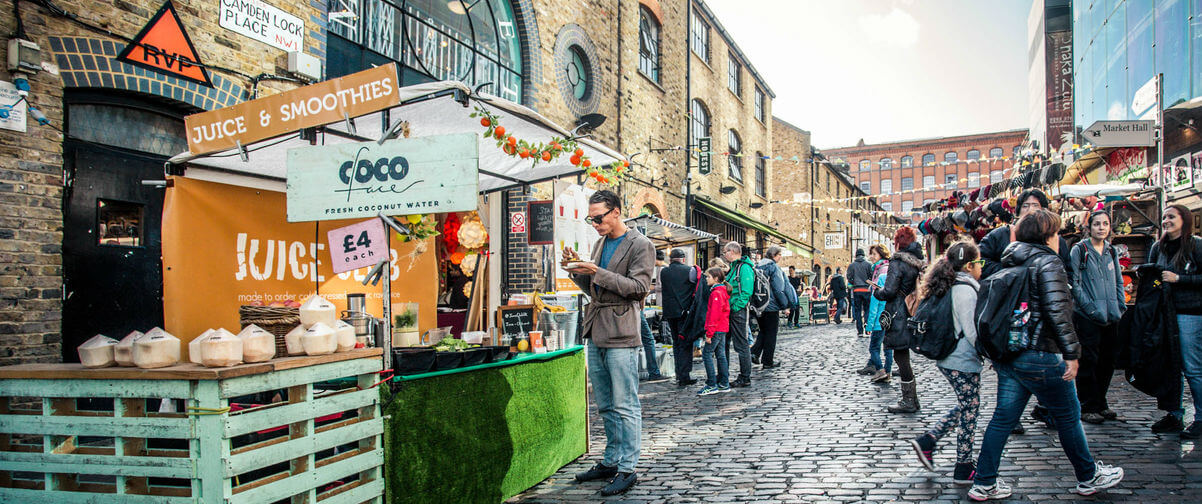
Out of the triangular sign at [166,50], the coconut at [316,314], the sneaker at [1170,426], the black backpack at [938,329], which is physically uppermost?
the triangular sign at [166,50]

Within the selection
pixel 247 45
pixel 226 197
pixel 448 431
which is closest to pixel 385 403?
pixel 448 431

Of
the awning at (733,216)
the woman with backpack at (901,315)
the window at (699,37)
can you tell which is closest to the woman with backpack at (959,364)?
the woman with backpack at (901,315)

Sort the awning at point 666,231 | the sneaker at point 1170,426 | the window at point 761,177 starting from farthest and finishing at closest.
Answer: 1. the window at point 761,177
2. the awning at point 666,231
3. the sneaker at point 1170,426

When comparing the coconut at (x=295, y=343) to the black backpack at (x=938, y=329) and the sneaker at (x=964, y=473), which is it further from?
the sneaker at (x=964, y=473)

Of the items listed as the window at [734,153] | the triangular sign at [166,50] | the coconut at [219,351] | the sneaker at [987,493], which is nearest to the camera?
the coconut at [219,351]

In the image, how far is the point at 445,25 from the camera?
9.65 m

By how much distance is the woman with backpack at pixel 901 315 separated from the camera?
6395 mm

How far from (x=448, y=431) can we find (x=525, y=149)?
229cm

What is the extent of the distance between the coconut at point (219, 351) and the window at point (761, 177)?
931 inches

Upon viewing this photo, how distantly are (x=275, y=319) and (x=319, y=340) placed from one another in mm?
550

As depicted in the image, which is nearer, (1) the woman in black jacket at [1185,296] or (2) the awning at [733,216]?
(1) the woman in black jacket at [1185,296]

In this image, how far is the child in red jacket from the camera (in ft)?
26.1

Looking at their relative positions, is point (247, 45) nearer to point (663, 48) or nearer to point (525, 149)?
point (525, 149)

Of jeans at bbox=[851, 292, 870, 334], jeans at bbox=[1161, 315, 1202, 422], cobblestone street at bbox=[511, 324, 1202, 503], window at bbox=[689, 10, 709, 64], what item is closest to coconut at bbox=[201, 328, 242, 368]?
cobblestone street at bbox=[511, 324, 1202, 503]
